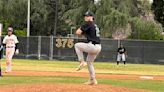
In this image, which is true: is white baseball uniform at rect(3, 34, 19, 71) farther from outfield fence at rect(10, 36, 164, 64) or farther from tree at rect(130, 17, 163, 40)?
tree at rect(130, 17, 163, 40)

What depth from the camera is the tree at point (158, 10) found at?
57513 mm

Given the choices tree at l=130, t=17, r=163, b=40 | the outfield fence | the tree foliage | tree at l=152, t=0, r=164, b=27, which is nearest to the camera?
the outfield fence

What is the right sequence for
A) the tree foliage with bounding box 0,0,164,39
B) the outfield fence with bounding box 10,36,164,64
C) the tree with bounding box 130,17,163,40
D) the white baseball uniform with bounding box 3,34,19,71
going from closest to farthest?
the white baseball uniform with bounding box 3,34,19,71 → the outfield fence with bounding box 10,36,164,64 → the tree with bounding box 130,17,163,40 → the tree foliage with bounding box 0,0,164,39

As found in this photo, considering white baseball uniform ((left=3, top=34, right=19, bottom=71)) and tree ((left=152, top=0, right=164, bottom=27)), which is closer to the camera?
white baseball uniform ((left=3, top=34, right=19, bottom=71))

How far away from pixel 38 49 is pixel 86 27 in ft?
105

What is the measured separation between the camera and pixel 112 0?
52.4m

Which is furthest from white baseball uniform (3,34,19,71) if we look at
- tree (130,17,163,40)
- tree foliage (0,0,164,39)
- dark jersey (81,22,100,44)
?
tree (130,17,163,40)

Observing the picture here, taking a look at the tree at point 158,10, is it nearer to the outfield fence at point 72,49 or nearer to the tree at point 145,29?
the tree at point 145,29

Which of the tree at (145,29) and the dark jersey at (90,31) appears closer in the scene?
the dark jersey at (90,31)

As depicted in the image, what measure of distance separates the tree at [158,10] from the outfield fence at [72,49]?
612 inches

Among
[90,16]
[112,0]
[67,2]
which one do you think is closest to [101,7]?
[112,0]

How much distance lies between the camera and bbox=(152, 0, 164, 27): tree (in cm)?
5751

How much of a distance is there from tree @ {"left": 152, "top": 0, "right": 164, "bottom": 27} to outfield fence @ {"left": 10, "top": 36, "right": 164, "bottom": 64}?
51.0 ft

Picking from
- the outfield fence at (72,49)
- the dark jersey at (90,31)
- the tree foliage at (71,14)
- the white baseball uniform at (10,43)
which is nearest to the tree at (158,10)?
the tree foliage at (71,14)
